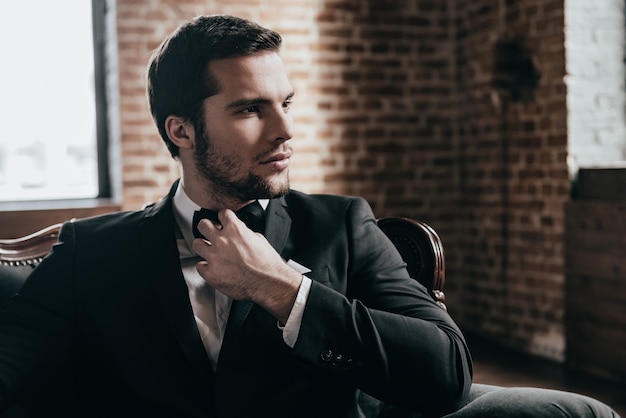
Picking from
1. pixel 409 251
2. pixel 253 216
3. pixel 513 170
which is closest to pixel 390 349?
pixel 253 216

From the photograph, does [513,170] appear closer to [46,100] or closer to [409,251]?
[409,251]

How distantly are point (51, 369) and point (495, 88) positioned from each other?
359 cm

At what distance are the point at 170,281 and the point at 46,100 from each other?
10.6 feet

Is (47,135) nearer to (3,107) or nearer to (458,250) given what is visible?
(3,107)

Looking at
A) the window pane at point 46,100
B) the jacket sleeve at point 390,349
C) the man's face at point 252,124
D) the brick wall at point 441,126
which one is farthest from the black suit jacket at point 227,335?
the window pane at point 46,100

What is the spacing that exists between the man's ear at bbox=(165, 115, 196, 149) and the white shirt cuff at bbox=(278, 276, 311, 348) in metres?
0.53

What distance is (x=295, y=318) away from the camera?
1358 mm

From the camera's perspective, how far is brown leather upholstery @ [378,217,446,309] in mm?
1874

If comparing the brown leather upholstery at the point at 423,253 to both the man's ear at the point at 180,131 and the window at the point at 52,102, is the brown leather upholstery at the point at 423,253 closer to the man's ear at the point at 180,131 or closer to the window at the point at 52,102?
the man's ear at the point at 180,131

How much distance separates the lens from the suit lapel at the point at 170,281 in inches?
58.6

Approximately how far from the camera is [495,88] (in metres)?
4.51

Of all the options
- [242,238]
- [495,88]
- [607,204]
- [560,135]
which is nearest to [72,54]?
[495,88]

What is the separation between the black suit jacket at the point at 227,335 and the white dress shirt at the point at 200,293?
4 centimetres

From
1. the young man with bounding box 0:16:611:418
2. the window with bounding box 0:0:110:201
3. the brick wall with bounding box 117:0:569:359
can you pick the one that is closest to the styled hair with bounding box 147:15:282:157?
the young man with bounding box 0:16:611:418
